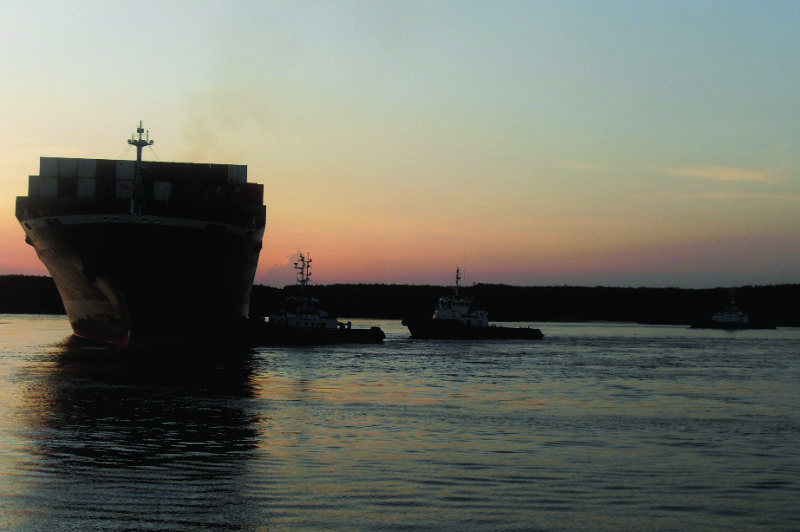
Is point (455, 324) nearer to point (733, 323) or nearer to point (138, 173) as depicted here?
point (138, 173)

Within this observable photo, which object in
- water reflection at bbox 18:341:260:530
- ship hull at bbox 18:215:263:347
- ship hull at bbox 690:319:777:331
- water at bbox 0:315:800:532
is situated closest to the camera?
water reflection at bbox 18:341:260:530

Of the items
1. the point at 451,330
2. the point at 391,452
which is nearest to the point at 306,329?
the point at 451,330

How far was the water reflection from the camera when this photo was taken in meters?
14.5

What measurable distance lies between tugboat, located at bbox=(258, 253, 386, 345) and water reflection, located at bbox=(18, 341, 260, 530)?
3132 centimetres

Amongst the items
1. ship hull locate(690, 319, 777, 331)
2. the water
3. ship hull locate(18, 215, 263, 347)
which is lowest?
the water

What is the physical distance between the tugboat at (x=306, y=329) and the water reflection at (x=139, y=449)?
1233 inches

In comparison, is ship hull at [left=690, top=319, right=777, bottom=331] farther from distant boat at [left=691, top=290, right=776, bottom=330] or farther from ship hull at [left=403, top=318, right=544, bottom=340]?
ship hull at [left=403, top=318, right=544, bottom=340]

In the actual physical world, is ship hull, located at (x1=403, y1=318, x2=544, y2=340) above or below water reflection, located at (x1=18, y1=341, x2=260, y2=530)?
above

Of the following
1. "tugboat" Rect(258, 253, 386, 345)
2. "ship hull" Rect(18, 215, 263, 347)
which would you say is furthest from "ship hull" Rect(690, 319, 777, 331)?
"ship hull" Rect(18, 215, 263, 347)

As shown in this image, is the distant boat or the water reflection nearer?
the water reflection

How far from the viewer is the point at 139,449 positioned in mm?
21078

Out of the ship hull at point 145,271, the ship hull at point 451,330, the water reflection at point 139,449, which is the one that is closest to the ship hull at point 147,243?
the ship hull at point 145,271

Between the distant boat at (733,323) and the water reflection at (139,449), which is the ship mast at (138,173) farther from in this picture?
the distant boat at (733,323)

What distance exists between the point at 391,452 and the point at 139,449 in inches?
245
